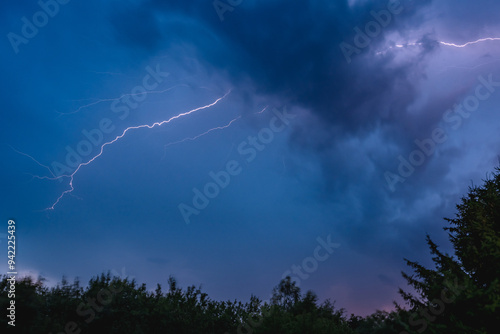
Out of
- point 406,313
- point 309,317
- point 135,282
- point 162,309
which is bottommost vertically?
point 406,313

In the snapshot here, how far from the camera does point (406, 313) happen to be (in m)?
14.1

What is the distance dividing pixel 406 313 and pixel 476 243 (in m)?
4.39

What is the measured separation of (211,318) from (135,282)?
6.56 meters

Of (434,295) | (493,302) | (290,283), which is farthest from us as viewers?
(290,283)

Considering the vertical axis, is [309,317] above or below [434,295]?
above

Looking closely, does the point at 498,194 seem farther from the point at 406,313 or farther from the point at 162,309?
the point at 162,309

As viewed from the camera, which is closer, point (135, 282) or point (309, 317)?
point (309, 317)

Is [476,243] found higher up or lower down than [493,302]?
higher up

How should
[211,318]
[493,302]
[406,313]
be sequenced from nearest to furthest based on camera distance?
[493,302] → [406,313] → [211,318]

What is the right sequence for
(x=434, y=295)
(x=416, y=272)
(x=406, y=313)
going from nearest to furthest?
1. (x=434, y=295)
2. (x=406, y=313)
3. (x=416, y=272)

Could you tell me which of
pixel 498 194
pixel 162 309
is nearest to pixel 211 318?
pixel 162 309

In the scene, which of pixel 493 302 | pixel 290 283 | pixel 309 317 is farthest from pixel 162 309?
pixel 290 283

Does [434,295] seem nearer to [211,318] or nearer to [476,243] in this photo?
[476,243]

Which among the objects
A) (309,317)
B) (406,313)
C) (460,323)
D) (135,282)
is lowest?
(460,323)
